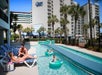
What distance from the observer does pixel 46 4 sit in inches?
4136

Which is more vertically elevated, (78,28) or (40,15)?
(40,15)

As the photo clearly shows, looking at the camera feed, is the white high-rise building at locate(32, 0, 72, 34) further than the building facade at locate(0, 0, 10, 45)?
Yes

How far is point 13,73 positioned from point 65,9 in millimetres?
36921

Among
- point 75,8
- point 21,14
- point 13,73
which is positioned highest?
point 21,14

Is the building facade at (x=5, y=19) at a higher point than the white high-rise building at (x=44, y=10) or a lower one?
lower

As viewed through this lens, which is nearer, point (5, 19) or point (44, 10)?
point (5, 19)

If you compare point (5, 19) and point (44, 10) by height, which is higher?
point (44, 10)

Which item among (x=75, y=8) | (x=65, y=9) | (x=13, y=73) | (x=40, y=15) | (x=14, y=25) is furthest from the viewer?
(x=40, y=15)

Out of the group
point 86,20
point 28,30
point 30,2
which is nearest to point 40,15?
point 30,2

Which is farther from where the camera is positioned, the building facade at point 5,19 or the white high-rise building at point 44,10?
the white high-rise building at point 44,10

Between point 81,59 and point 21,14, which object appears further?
point 21,14

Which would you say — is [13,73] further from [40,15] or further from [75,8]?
[40,15]

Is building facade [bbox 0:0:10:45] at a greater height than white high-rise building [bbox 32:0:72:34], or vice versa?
white high-rise building [bbox 32:0:72:34]

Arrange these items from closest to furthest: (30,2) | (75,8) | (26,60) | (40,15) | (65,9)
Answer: (26,60) < (75,8) < (65,9) < (40,15) < (30,2)
